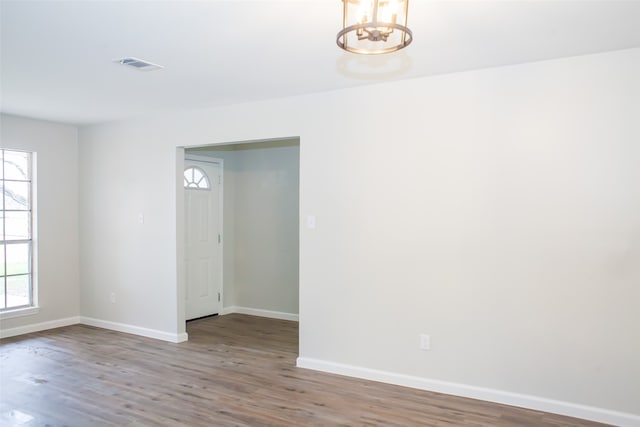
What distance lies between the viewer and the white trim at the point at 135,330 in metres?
4.99

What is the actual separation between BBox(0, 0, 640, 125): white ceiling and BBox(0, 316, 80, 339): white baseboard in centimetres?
282

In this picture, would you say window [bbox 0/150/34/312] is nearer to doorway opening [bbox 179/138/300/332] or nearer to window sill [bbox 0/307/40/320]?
window sill [bbox 0/307/40/320]

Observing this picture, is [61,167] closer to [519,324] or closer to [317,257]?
[317,257]

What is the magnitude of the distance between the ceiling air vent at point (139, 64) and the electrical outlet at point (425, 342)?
2898 mm

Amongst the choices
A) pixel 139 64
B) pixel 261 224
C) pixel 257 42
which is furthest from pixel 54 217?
pixel 257 42

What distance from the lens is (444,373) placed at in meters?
3.51

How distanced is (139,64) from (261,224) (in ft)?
10.7

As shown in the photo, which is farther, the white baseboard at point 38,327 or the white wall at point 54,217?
the white wall at point 54,217

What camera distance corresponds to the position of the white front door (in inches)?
231

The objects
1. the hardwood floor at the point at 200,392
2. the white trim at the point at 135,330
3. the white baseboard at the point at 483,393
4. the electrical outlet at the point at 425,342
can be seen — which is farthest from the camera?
the white trim at the point at 135,330

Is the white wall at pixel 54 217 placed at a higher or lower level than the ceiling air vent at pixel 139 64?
lower

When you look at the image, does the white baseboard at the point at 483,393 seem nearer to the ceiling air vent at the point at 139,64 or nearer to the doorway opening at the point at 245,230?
the doorway opening at the point at 245,230

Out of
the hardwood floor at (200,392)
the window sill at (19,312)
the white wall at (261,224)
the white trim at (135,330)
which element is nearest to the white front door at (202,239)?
the white wall at (261,224)

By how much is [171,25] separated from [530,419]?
3407 millimetres
